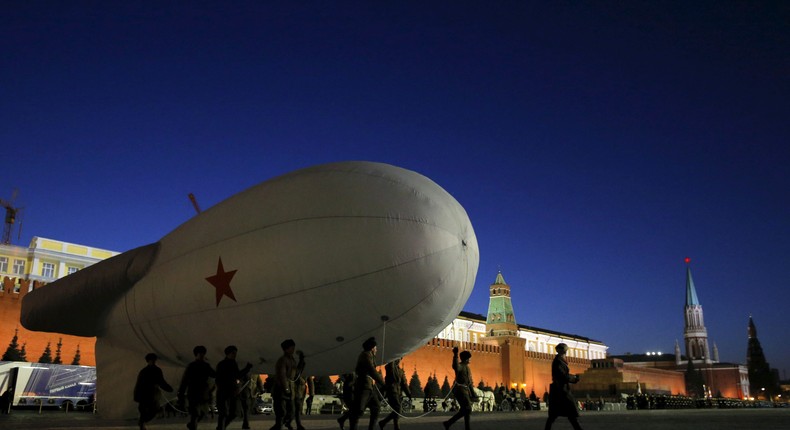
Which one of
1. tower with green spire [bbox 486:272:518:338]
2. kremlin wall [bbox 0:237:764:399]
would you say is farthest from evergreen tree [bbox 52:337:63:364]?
tower with green spire [bbox 486:272:518:338]

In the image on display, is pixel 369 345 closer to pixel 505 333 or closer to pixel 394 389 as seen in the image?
pixel 394 389

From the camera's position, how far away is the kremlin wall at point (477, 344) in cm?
3806

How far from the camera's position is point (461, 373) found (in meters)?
10.6

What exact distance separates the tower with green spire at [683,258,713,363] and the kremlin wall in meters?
55.7

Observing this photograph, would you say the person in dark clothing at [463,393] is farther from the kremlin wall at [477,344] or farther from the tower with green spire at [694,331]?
the tower with green spire at [694,331]

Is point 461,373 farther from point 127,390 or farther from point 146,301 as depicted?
point 127,390

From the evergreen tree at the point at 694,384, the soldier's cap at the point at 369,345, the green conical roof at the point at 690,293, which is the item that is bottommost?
the evergreen tree at the point at 694,384

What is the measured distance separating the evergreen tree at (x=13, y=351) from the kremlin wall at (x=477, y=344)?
620 mm

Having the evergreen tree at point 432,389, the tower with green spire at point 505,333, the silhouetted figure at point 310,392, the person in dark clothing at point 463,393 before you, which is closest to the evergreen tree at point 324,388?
the evergreen tree at point 432,389

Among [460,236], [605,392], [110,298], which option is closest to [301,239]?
[460,236]

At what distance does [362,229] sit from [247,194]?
2829 millimetres

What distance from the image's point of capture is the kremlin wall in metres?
38.1

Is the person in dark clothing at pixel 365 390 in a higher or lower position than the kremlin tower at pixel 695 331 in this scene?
lower

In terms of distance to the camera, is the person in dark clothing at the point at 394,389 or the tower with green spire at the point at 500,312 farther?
the tower with green spire at the point at 500,312
